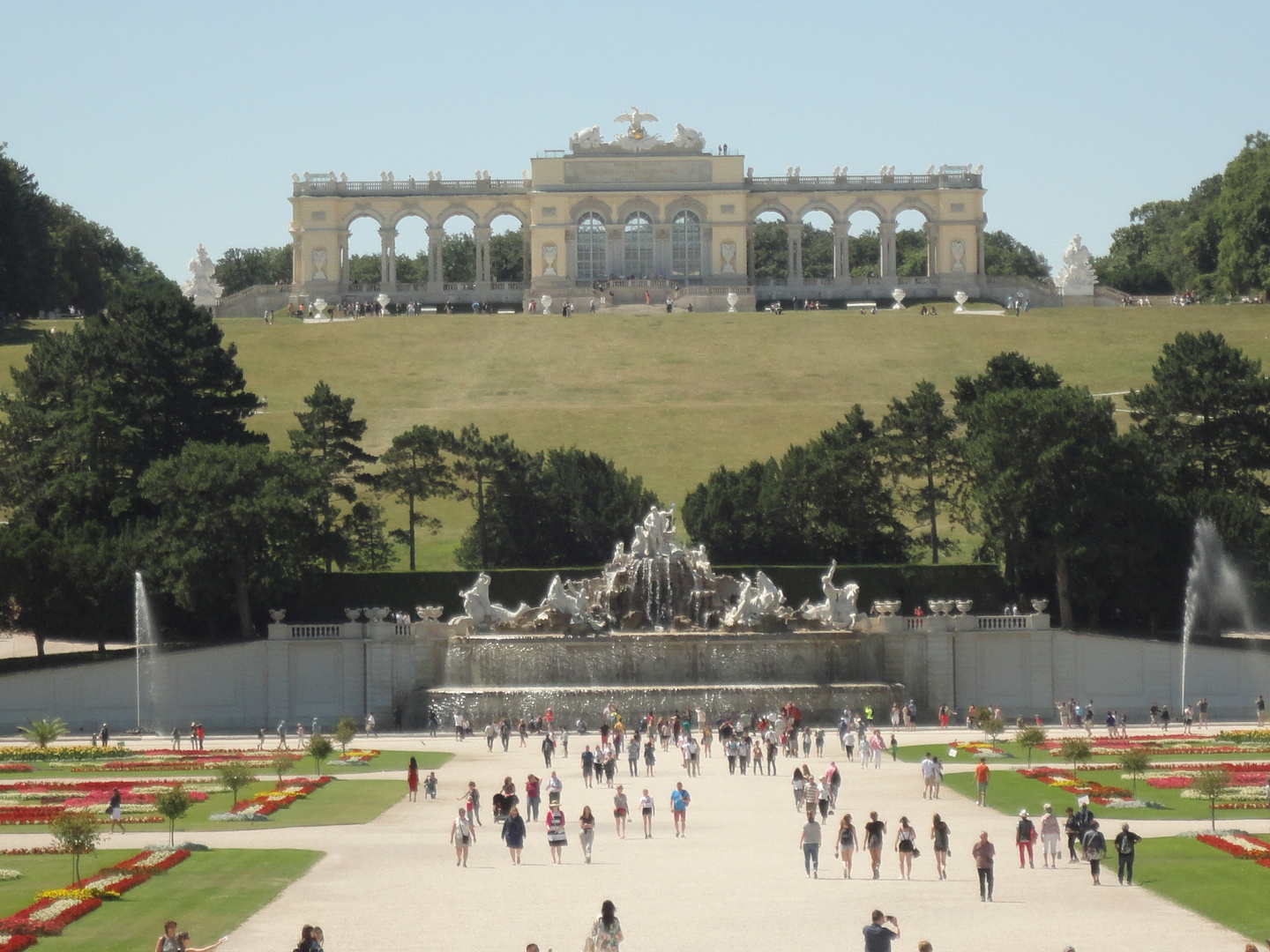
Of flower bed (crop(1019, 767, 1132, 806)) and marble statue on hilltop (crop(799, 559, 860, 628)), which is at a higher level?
marble statue on hilltop (crop(799, 559, 860, 628))

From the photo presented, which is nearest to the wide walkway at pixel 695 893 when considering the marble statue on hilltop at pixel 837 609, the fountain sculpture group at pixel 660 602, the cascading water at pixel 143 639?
the fountain sculpture group at pixel 660 602

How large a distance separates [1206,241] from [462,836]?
97.2 meters

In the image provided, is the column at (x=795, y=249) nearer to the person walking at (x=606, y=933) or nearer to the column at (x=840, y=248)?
the column at (x=840, y=248)

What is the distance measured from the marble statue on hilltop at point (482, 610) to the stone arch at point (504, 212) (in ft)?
197

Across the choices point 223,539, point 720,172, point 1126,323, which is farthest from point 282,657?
point 720,172

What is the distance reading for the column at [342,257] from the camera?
369ft

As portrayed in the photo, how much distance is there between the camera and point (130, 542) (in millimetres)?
57969

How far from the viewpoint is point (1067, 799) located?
36.0 meters

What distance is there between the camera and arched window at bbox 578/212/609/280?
373 ft

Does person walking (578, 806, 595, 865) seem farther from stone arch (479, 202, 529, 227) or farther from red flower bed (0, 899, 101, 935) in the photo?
stone arch (479, 202, 529, 227)

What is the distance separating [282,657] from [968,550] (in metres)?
23.8

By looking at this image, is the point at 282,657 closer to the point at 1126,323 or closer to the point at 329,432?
the point at 329,432

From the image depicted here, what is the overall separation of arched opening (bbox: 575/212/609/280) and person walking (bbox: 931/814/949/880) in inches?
3424

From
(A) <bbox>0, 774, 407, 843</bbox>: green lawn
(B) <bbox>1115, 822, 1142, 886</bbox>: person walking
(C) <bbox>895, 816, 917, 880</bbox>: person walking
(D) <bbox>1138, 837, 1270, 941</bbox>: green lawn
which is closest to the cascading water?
(A) <bbox>0, 774, 407, 843</bbox>: green lawn
